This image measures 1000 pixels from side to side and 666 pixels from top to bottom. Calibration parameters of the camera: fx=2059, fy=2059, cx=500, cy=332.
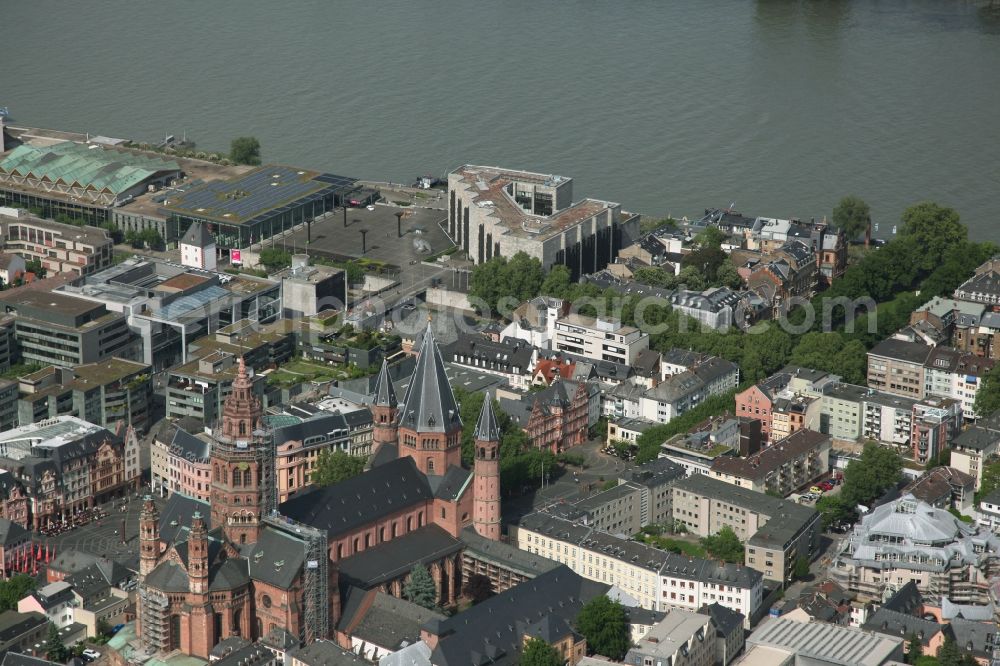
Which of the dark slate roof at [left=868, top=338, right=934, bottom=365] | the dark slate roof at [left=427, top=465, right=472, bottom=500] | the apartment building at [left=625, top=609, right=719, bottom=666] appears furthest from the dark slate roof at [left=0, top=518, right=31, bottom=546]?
the dark slate roof at [left=868, top=338, right=934, bottom=365]

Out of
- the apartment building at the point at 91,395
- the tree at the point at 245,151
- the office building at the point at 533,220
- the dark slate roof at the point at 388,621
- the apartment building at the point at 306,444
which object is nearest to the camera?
the dark slate roof at the point at 388,621

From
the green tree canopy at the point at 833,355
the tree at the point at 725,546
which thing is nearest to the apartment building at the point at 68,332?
the green tree canopy at the point at 833,355

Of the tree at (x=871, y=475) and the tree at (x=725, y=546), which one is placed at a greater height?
the tree at (x=871, y=475)

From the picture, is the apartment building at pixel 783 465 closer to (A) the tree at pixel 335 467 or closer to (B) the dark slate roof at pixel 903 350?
(B) the dark slate roof at pixel 903 350

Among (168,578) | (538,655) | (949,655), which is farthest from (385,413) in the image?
(949,655)

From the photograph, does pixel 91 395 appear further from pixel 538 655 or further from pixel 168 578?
pixel 538 655

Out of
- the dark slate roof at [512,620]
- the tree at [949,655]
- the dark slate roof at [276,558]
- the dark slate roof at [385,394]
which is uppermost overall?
the dark slate roof at [385,394]

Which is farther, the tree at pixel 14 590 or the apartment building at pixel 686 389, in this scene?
the apartment building at pixel 686 389

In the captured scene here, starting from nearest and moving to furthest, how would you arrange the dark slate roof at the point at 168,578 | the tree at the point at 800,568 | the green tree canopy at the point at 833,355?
the dark slate roof at the point at 168,578
the tree at the point at 800,568
the green tree canopy at the point at 833,355

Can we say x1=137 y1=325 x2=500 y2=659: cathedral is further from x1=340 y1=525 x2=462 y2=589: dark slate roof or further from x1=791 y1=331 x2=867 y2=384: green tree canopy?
x1=791 y1=331 x2=867 y2=384: green tree canopy
